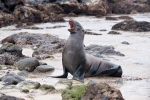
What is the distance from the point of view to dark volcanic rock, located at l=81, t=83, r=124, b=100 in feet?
15.6

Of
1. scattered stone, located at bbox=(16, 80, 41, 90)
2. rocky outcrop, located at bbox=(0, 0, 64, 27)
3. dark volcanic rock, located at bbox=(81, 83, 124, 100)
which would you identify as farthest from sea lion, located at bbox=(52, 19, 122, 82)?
rocky outcrop, located at bbox=(0, 0, 64, 27)

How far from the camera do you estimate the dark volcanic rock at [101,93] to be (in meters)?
4.75

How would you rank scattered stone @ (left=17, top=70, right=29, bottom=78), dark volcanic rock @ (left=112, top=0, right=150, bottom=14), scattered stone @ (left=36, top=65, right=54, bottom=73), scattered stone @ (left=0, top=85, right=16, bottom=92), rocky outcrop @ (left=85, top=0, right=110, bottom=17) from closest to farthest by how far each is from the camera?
scattered stone @ (left=0, top=85, right=16, bottom=92), scattered stone @ (left=17, top=70, right=29, bottom=78), scattered stone @ (left=36, top=65, right=54, bottom=73), rocky outcrop @ (left=85, top=0, right=110, bottom=17), dark volcanic rock @ (left=112, top=0, right=150, bottom=14)

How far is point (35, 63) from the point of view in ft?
29.9

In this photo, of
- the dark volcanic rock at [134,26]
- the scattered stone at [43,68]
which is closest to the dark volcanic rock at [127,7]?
the dark volcanic rock at [134,26]

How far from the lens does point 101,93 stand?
479cm

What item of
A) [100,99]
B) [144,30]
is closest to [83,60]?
[100,99]

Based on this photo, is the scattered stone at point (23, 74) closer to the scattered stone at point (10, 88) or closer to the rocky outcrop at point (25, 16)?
the scattered stone at point (10, 88)

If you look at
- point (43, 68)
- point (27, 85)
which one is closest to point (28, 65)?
Answer: point (43, 68)

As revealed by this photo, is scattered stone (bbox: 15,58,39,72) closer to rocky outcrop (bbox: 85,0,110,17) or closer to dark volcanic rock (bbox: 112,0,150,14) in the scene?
rocky outcrop (bbox: 85,0,110,17)

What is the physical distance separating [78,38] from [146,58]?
3749 millimetres

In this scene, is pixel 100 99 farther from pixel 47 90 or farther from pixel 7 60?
pixel 7 60

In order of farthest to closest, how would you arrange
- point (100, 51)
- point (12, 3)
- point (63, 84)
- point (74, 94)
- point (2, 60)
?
point (12, 3), point (100, 51), point (2, 60), point (63, 84), point (74, 94)

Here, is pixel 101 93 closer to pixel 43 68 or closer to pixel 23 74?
pixel 23 74
